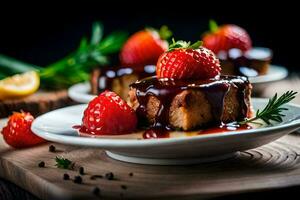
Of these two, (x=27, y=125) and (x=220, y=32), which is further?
(x=220, y=32)

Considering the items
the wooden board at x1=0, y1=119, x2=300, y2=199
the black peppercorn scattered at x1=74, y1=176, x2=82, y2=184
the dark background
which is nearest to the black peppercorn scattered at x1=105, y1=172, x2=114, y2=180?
the wooden board at x1=0, y1=119, x2=300, y2=199

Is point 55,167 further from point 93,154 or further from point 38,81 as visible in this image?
point 38,81

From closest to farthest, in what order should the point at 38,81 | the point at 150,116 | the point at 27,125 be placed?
the point at 150,116 < the point at 27,125 < the point at 38,81

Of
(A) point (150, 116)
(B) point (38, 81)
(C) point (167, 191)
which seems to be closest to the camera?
(C) point (167, 191)

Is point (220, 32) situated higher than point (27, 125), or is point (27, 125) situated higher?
point (220, 32)

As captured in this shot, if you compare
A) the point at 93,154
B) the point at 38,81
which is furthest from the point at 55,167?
the point at 38,81

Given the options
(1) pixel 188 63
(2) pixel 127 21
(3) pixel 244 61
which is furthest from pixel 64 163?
(2) pixel 127 21

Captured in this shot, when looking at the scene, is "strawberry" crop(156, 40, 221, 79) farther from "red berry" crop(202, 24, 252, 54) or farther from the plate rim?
"red berry" crop(202, 24, 252, 54)
